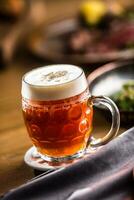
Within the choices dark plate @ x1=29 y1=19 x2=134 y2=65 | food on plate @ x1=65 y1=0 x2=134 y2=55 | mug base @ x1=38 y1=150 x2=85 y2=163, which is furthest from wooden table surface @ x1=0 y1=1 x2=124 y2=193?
food on plate @ x1=65 y1=0 x2=134 y2=55

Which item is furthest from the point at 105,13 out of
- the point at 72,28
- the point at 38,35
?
the point at 38,35

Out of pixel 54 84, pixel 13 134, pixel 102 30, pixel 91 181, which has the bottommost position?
pixel 102 30

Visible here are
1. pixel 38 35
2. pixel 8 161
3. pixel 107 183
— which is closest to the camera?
pixel 107 183

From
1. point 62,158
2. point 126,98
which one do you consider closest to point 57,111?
point 62,158

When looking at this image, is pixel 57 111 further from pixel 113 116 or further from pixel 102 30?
pixel 102 30

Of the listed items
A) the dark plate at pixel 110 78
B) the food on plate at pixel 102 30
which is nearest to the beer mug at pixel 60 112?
the dark plate at pixel 110 78

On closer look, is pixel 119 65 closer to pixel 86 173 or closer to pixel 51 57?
pixel 51 57
